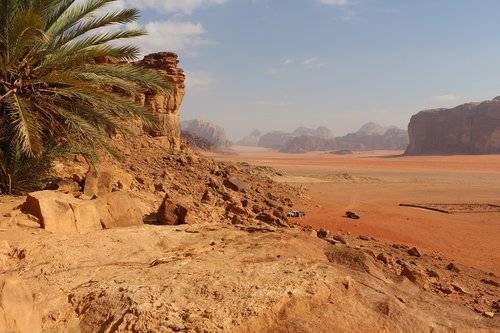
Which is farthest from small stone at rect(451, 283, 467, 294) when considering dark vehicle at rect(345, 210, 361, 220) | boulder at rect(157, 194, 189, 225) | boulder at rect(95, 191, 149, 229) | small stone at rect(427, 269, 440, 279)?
dark vehicle at rect(345, 210, 361, 220)

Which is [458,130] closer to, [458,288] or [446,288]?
[458,288]

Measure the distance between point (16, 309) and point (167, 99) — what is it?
1590cm

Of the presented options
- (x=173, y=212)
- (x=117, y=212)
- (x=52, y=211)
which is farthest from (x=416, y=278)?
(x=52, y=211)

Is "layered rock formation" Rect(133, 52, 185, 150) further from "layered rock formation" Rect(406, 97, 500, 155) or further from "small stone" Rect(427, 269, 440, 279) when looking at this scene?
"layered rock formation" Rect(406, 97, 500, 155)

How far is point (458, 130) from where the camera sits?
237ft

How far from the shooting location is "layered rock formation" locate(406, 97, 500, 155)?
221 feet

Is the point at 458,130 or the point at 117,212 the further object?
the point at 458,130

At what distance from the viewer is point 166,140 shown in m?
16.7

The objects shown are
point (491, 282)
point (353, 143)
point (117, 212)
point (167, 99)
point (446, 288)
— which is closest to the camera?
point (117, 212)

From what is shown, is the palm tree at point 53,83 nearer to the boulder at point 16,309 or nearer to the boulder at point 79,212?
the boulder at point 79,212

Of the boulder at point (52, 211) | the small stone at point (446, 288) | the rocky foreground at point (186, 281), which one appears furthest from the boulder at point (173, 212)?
the small stone at point (446, 288)

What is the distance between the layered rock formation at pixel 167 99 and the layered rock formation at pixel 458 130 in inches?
2545

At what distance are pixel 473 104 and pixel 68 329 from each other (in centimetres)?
8406

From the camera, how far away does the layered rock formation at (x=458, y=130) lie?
221 feet
